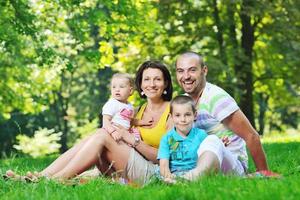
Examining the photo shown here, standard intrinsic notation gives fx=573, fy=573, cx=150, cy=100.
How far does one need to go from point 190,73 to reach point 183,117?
0.60 m

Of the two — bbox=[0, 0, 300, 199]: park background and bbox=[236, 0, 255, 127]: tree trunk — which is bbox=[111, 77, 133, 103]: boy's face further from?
bbox=[236, 0, 255, 127]: tree trunk

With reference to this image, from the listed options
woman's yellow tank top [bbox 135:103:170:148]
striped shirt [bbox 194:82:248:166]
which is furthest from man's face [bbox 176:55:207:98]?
woman's yellow tank top [bbox 135:103:170:148]

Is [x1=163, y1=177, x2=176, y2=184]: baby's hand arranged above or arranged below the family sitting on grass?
below

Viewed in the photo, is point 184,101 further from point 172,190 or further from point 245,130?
point 172,190

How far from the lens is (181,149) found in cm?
579

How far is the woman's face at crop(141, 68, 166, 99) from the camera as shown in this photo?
21.1ft

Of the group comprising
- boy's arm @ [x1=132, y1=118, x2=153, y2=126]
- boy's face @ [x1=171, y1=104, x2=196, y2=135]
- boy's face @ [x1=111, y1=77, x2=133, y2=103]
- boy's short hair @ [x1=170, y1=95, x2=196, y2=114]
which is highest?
boy's face @ [x1=111, y1=77, x2=133, y2=103]

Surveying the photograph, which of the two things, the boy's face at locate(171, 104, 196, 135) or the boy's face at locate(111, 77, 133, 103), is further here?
the boy's face at locate(111, 77, 133, 103)

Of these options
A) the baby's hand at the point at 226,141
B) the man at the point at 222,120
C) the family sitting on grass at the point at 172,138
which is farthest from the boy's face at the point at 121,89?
the baby's hand at the point at 226,141

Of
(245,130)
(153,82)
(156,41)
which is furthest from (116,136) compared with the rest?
(156,41)

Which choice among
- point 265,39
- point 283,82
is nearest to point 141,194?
point 265,39

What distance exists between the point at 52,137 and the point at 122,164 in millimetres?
25828

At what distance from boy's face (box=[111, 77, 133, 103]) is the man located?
1.04 metres

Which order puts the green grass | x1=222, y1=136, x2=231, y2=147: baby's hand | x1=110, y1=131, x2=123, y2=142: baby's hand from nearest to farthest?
the green grass
x1=110, y1=131, x2=123, y2=142: baby's hand
x1=222, y1=136, x2=231, y2=147: baby's hand
